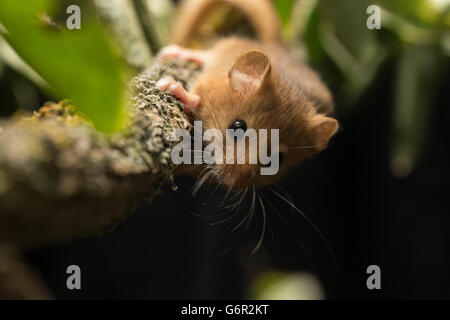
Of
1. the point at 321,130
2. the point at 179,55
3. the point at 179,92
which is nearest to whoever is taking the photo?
the point at 179,92

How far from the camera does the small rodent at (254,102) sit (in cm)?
153

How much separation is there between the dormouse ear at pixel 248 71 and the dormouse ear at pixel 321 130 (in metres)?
0.29

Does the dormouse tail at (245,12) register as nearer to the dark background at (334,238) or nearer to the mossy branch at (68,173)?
the dark background at (334,238)

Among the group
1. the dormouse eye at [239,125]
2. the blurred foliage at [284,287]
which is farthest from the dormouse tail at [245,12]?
the blurred foliage at [284,287]

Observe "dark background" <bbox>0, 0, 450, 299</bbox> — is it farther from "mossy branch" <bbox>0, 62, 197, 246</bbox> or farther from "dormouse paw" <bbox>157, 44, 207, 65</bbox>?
"mossy branch" <bbox>0, 62, 197, 246</bbox>

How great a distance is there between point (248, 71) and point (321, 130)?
14.5 inches

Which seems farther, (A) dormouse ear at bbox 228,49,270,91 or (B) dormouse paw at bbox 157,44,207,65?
(B) dormouse paw at bbox 157,44,207,65

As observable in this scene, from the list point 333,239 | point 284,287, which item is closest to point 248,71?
point 284,287

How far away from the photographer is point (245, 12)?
2.34m

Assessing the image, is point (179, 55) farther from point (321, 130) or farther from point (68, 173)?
point (68, 173)

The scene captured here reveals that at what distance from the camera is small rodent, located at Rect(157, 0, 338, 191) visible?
153 cm

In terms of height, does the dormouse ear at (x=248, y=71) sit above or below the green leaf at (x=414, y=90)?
below

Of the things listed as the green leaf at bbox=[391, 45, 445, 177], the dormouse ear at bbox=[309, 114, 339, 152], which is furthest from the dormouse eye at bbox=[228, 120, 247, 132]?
the green leaf at bbox=[391, 45, 445, 177]

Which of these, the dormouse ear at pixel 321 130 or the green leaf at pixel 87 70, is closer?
the green leaf at pixel 87 70
